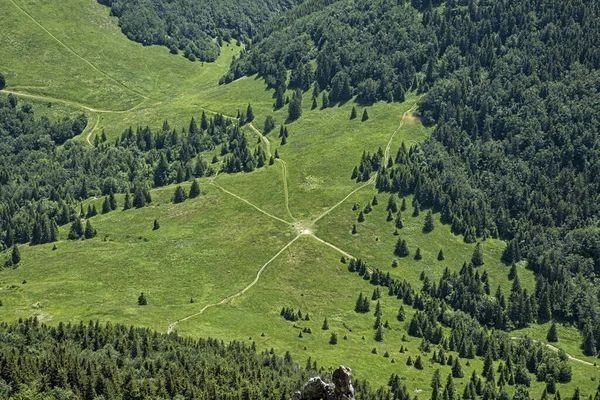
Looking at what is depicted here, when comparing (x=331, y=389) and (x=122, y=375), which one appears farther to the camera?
(x=122, y=375)

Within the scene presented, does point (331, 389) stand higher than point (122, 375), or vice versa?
point (331, 389)

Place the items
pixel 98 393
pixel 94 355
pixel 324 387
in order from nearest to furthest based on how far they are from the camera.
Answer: pixel 324 387 < pixel 98 393 < pixel 94 355

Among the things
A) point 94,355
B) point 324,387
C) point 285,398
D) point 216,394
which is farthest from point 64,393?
point 324,387

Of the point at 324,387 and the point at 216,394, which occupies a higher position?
the point at 324,387

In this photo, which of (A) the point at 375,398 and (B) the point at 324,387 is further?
(A) the point at 375,398

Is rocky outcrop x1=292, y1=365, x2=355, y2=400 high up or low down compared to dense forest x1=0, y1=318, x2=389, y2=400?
up

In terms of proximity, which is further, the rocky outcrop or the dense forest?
the dense forest

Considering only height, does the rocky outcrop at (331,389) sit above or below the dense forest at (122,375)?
above

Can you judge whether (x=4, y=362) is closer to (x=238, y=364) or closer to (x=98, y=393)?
(x=98, y=393)
